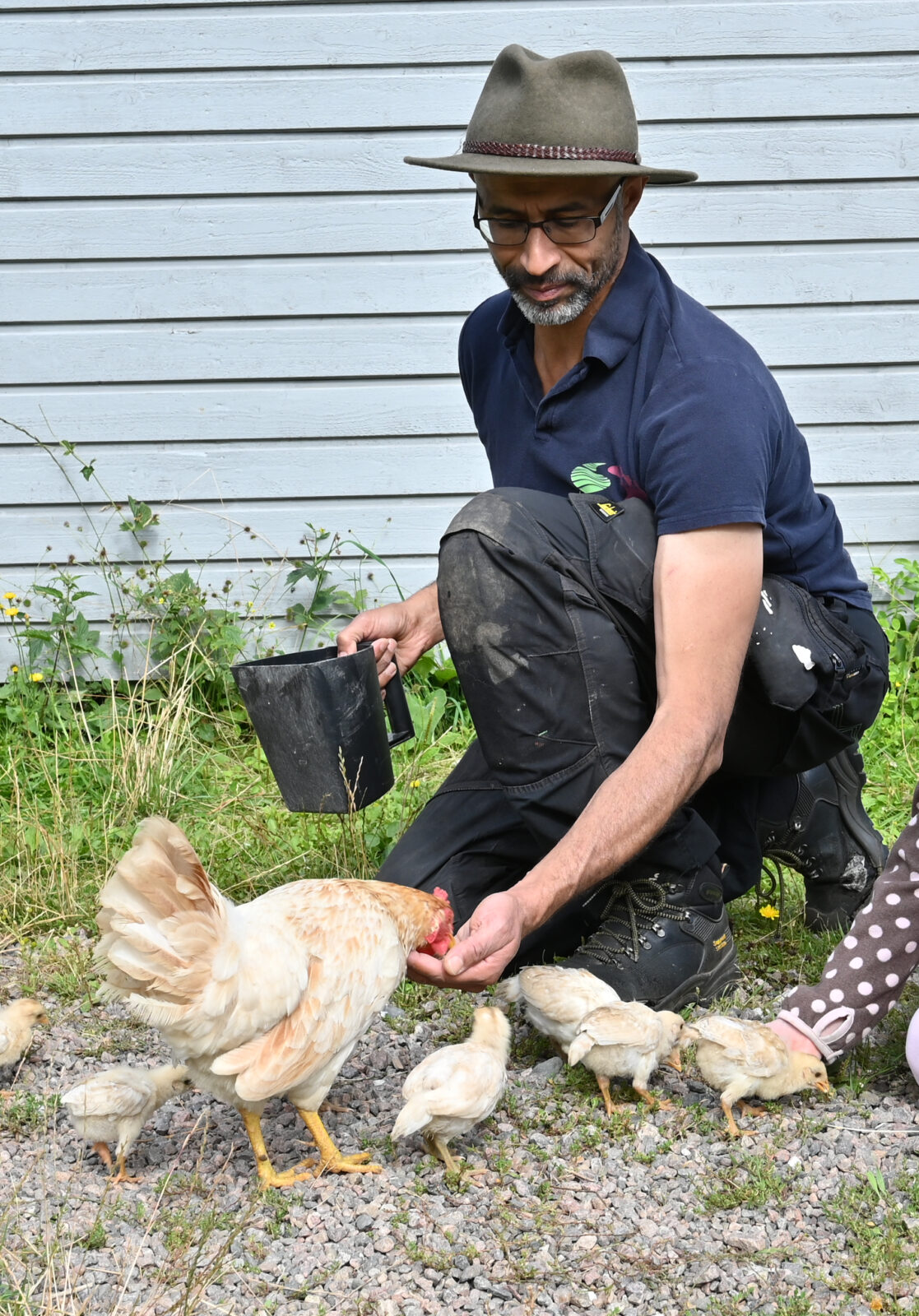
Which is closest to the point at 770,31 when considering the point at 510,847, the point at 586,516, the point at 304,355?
the point at 304,355

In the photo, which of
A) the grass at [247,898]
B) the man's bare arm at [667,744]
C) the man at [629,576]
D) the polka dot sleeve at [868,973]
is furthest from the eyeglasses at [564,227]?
the grass at [247,898]

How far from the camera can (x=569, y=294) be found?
3.29 metres

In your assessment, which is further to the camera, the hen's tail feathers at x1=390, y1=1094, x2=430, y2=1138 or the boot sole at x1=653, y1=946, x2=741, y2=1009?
the boot sole at x1=653, y1=946, x2=741, y2=1009

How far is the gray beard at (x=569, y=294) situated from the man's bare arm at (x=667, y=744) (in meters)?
0.70

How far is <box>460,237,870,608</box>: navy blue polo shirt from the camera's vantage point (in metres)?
3.03

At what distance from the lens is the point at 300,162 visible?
528 centimetres

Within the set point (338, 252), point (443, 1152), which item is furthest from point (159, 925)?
point (338, 252)

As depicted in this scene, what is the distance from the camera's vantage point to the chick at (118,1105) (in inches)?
103

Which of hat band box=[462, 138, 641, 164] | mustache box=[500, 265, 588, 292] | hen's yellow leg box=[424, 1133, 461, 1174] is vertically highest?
hat band box=[462, 138, 641, 164]

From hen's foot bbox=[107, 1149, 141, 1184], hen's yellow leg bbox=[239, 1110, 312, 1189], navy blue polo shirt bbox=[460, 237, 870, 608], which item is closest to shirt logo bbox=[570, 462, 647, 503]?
navy blue polo shirt bbox=[460, 237, 870, 608]

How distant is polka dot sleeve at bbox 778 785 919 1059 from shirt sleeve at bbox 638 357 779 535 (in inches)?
32.7

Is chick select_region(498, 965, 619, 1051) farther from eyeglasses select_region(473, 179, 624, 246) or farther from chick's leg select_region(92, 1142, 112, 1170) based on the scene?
eyeglasses select_region(473, 179, 624, 246)

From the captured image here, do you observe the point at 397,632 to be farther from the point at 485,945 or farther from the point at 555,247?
the point at 485,945

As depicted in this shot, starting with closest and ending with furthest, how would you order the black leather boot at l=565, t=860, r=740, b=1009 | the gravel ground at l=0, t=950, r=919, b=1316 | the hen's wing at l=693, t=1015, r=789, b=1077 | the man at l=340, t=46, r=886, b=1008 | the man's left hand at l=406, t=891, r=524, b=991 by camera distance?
the gravel ground at l=0, t=950, r=919, b=1316, the man's left hand at l=406, t=891, r=524, b=991, the hen's wing at l=693, t=1015, r=789, b=1077, the man at l=340, t=46, r=886, b=1008, the black leather boot at l=565, t=860, r=740, b=1009
